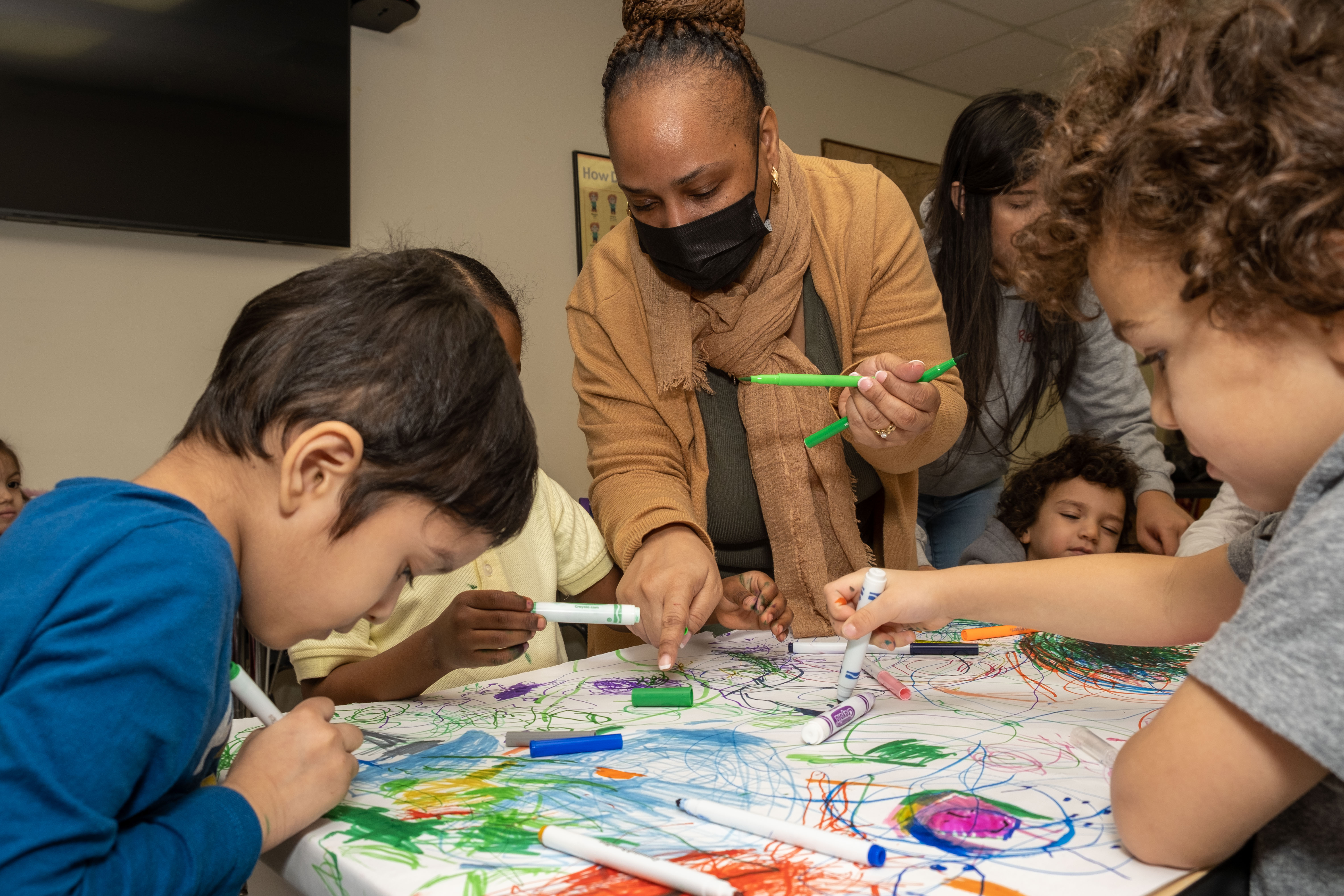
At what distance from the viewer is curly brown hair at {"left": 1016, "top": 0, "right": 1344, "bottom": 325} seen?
19.7 inches

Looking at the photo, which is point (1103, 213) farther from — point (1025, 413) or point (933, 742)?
point (1025, 413)

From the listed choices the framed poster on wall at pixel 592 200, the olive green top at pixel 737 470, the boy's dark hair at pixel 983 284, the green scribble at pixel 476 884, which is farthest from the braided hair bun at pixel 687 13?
the framed poster on wall at pixel 592 200

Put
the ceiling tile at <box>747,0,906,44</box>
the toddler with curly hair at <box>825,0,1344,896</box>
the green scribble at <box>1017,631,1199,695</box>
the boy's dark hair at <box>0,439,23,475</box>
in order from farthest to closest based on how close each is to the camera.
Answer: the ceiling tile at <box>747,0,906,44</box>
the boy's dark hair at <box>0,439,23,475</box>
the green scribble at <box>1017,631,1199,695</box>
the toddler with curly hair at <box>825,0,1344,896</box>

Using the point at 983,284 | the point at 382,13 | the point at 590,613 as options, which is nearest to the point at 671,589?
the point at 590,613

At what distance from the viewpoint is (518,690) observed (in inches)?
39.4

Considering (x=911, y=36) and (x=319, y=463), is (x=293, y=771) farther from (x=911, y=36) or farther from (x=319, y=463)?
(x=911, y=36)

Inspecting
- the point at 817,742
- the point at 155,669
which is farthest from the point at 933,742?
the point at 155,669

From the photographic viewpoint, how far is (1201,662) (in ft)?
1.69

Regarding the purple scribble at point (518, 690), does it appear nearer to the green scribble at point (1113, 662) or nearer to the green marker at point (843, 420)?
the green marker at point (843, 420)

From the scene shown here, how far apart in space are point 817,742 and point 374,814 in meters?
0.35

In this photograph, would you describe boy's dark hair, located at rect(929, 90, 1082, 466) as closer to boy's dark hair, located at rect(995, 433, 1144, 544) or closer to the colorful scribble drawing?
boy's dark hair, located at rect(995, 433, 1144, 544)

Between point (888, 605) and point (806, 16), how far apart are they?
3.13m

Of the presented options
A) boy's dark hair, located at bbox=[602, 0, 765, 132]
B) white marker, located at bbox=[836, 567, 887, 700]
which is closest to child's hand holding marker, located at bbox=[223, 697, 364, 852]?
white marker, located at bbox=[836, 567, 887, 700]

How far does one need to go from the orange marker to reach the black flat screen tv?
6.67ft
